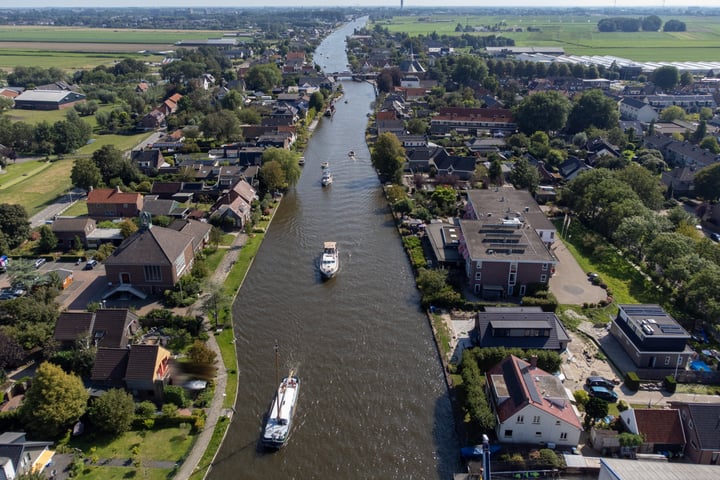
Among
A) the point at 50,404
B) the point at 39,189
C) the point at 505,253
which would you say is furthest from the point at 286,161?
the point at 50,404

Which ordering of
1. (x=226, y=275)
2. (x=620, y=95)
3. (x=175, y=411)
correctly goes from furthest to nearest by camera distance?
(x=620, y=95) < (x=226, y=275) < (x=175, y=411)

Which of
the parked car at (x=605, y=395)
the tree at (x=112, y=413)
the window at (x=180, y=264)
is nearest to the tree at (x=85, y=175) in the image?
the window at (x=180, y=264)

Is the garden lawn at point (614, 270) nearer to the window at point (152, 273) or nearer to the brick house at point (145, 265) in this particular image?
the brick house at point (145, 265)

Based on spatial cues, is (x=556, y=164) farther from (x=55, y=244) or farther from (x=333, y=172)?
(x=55, y=244)

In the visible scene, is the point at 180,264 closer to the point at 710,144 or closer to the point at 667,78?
the point at 710,144

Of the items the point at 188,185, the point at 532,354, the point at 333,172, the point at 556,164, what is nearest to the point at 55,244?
the point at 188,185
